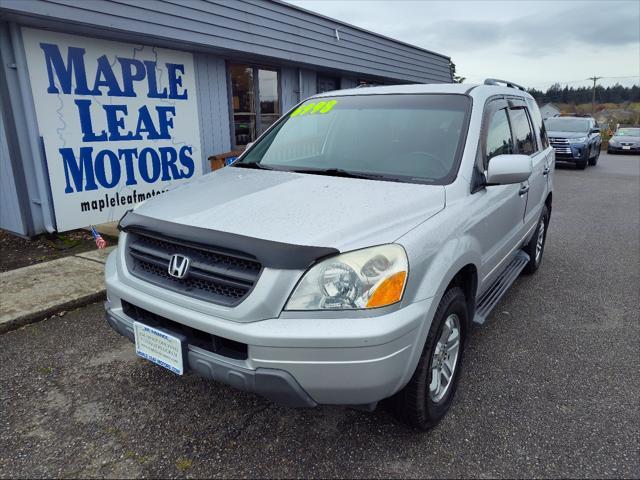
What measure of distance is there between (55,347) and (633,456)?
3.55 m

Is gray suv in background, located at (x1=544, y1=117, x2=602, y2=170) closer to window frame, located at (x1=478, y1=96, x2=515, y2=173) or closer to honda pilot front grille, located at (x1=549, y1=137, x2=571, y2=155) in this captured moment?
honda pilot front grille, located at (x1=549, y1=137, x2=571, y2=155)

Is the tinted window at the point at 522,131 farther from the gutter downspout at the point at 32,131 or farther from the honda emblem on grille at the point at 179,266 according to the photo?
the gutter downspout at the point at 32,131

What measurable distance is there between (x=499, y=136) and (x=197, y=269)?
2.34 metres

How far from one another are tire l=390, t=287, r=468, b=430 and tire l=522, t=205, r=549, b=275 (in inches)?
95.0

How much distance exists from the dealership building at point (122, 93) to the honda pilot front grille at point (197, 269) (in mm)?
3847

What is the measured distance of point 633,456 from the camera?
2232 millimetres

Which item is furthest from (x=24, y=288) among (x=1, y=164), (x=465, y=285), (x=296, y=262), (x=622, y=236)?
(x=622, y=236)

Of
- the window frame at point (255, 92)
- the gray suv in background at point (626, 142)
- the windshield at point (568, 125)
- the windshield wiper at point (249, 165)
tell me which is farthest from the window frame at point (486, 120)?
the gray suv in background at point (626, 142)

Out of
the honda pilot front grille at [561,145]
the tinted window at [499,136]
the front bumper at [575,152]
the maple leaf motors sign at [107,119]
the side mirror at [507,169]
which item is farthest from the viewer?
the honda pilot front grille at [561,145]

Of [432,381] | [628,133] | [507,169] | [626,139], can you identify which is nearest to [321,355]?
[432,381]

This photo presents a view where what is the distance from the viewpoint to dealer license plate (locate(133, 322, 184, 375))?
2.10 metres

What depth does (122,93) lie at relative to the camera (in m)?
6.19

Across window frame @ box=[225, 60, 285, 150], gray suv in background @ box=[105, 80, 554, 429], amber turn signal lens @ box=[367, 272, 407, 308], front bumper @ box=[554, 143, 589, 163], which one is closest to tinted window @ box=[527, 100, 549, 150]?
gray suv in background @ box=[105, 80, 554, 429]

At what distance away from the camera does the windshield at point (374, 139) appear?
9.08 feet
